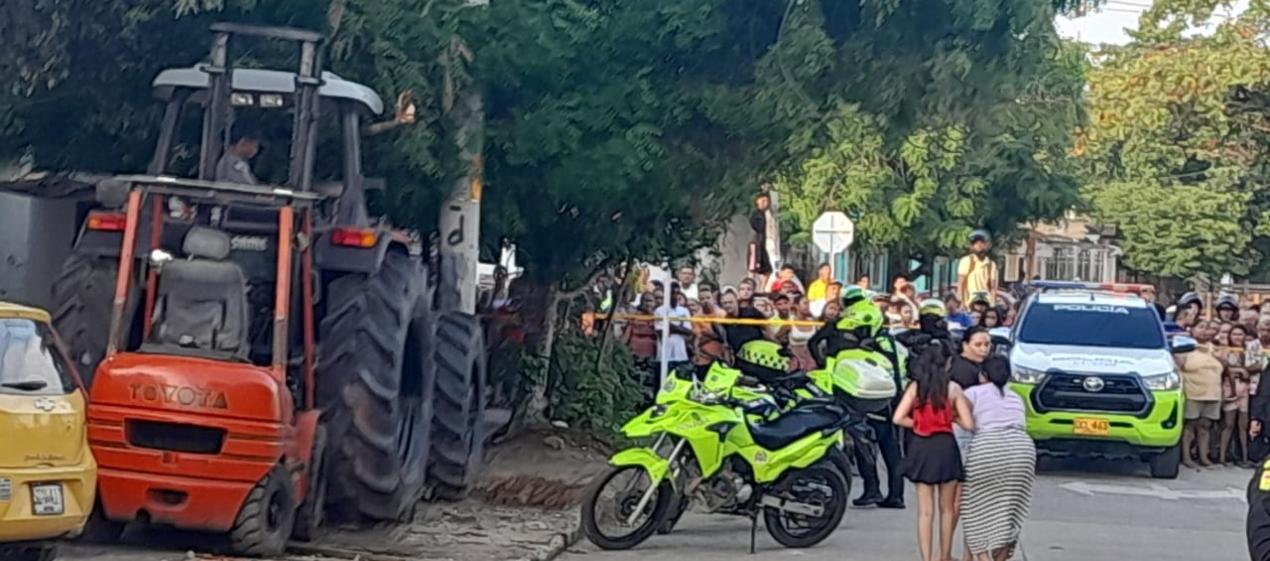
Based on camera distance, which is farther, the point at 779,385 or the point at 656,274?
the point at 656,274

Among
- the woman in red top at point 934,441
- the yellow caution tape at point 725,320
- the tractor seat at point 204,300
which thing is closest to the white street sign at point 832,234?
the yellow caution tape at point 725,320

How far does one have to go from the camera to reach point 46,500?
998 cm

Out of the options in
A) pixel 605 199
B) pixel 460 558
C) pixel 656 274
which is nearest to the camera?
pixel 460 558

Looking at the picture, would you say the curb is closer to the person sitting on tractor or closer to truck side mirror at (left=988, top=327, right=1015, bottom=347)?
the person sitting on tractor

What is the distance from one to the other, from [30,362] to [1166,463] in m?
13.8

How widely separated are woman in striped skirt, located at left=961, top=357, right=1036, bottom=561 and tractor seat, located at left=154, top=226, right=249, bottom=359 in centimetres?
442

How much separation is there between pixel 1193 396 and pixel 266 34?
1325 centimetres

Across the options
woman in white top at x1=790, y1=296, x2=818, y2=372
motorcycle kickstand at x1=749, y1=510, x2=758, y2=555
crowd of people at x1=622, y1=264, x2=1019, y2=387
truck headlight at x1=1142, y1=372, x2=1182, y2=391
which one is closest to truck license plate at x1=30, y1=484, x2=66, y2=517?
motorcycle kickstand at x1=749, y1=510, x2=758, y2=555

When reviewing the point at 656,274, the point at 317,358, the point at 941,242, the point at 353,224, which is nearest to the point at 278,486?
the point at 317,358

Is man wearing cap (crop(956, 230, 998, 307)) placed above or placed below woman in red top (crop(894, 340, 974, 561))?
above

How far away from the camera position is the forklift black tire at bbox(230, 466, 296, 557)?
37.6 feet

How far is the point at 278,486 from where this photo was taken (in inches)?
459

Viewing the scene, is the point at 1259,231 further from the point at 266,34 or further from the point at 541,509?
the point at 266,34

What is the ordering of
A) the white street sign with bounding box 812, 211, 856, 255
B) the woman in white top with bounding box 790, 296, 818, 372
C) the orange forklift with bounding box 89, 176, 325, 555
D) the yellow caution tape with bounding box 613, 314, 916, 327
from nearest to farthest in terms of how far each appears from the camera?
the orange forklift with bounding box 89, 176, 325, 555
the woman in white top with bounding box 790, 296, 818, 372
the yellow caution tape with bounding box 613, 314, 916, 327
the white street sign with bounding box 812, 211, 856, 255
